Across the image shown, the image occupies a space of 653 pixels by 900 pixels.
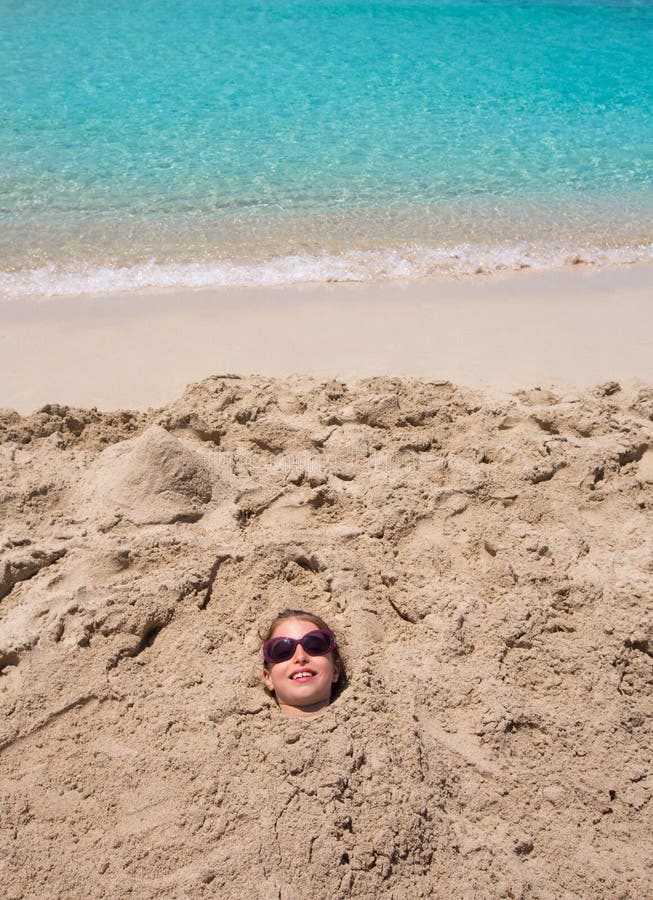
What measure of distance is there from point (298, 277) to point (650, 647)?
14.7ft

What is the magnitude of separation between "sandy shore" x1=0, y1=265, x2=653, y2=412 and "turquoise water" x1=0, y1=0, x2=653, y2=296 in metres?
0.43

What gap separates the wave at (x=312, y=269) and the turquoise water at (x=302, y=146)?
0.08ft

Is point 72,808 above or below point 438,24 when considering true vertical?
below

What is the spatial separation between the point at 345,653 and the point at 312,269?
4356mm

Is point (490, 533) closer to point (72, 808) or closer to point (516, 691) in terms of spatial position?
point (516, 691)

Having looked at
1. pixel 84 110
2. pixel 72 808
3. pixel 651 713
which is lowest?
pixel 651 713

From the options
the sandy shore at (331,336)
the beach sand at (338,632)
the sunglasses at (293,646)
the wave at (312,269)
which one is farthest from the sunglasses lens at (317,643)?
the wave at (312,269)

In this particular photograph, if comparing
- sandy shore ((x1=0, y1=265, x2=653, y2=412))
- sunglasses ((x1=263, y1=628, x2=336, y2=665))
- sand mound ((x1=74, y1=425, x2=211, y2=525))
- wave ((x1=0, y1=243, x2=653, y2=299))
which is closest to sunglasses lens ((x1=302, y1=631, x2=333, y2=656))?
sunglasses ((x1=263, y1=628, x2=336, y2=665))

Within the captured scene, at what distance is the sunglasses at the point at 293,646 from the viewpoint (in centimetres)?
274

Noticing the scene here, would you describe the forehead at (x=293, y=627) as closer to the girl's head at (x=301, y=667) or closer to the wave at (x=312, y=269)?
the girl's head at (x=301, y=667)

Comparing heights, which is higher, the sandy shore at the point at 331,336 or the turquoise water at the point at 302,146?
the turquoise water at the point at 302,146

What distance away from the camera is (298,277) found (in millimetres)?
6383

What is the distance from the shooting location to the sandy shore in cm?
496

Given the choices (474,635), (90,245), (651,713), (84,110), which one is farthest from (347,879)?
(84,110)
